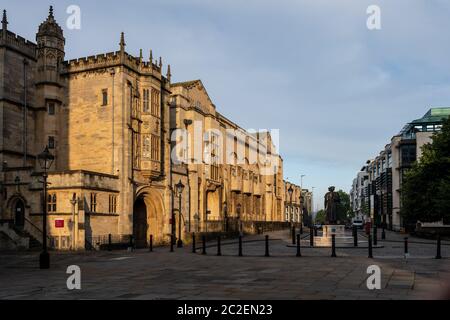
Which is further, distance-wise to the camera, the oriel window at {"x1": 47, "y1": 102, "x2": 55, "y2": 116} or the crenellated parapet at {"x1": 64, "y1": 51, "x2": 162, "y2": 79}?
the oriel window at {"x1": 47, "y1": 102, "x2": 55, "y2": 116}

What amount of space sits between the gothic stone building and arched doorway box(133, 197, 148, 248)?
0.09 m

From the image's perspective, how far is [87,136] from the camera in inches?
1471

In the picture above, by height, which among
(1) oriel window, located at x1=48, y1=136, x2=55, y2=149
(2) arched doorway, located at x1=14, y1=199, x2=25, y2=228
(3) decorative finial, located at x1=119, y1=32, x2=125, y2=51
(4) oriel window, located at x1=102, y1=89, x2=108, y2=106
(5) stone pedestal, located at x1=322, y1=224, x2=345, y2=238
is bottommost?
(5) stone pedestal, located at x1=322, y1=224, x2=345, y2=238

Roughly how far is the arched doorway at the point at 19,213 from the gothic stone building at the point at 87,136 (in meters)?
0.07

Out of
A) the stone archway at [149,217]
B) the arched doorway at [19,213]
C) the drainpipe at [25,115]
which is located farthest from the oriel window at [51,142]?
the stone archway at [149,217]

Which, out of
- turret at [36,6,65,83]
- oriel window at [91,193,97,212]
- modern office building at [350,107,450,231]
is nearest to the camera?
oriel window at [91,193,97,212]

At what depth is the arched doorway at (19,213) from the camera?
3375 cm

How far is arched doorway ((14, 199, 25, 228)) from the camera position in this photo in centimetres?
3375

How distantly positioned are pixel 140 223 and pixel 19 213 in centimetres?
1009

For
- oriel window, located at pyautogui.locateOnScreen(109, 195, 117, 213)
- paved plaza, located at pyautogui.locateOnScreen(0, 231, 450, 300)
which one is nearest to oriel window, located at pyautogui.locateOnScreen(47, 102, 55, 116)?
oriel window, located at pyautogui.locateOnScreen(109, 195, 117, 213)

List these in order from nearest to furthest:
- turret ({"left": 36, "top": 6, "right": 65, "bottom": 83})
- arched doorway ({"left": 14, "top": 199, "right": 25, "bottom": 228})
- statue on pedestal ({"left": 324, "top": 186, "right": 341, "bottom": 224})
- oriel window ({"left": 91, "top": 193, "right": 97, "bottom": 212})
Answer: oriel window ({"left": 91, "top": 193, "right": 97, "bottom": 212}) → arched doorway ({"left": 14, "top": 199, "right": 25, "bottom": 228}) → turret ({"left": 36, "top": 6, "right": 65, "bottom": 83}) → statue on pedestal ({"left": 324, "top": 186, "right": 341, "bottom": 224})

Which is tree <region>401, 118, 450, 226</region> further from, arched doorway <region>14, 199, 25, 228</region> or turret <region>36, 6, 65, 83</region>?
turret <region>36, 6, 65, 83</region>
